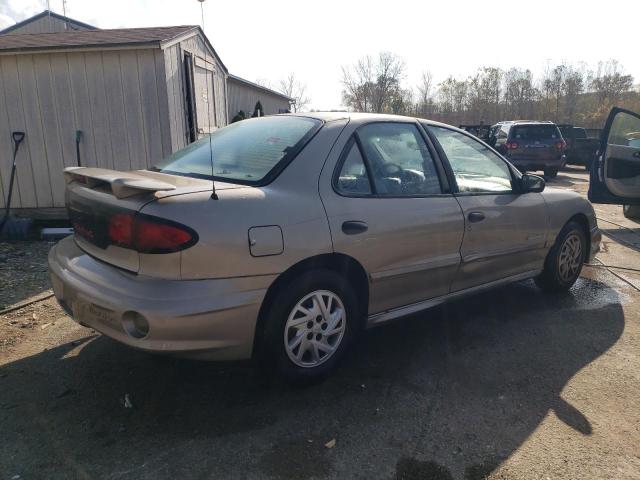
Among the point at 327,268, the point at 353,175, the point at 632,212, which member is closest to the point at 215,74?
the point at 353,175

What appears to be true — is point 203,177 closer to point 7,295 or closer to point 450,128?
point 450,128

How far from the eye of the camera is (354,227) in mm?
2867

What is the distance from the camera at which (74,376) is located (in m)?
3.03

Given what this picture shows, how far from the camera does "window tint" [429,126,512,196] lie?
3684mm

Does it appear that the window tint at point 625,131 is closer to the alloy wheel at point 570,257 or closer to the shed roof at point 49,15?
the alloy wheel at point 570,257

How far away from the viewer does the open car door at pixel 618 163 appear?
7.68 metres

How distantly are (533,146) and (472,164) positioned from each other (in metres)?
12.1

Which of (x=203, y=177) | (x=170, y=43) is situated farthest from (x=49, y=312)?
(x=170, y=43)

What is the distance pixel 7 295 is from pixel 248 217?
124 inches

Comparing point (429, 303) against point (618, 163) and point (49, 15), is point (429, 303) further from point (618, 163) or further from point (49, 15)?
point (49, 15)

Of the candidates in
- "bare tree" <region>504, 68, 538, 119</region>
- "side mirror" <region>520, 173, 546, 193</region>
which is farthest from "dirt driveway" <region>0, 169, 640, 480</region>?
"bare tree" <region>504, 68, 538, 119</region>

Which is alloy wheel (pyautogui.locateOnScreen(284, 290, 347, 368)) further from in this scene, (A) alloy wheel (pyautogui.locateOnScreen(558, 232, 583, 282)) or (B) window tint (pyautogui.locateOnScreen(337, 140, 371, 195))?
(A) alloy wheel (pyautogui.locateOnScreen(558, 232, 583, 282))

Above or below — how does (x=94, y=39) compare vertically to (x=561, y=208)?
above

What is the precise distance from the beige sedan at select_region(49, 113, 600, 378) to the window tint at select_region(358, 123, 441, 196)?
0.01 m
